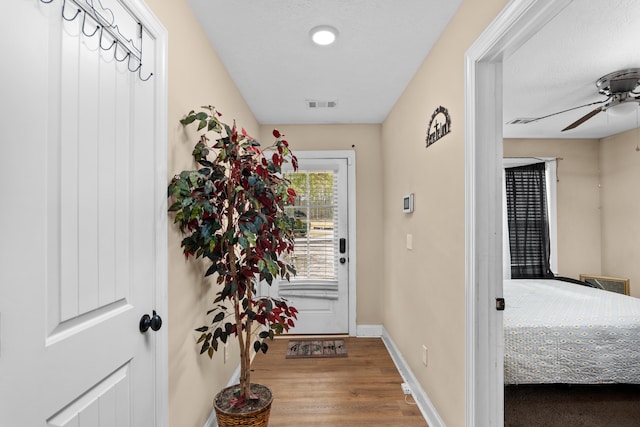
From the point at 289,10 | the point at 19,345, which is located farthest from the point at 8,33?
the point at 289,10

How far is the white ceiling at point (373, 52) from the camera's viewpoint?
1841 millimetres

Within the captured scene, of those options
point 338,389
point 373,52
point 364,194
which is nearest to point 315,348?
point 338,389

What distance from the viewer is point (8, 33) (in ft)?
2.44

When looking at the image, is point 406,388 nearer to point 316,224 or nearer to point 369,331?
point 369,331

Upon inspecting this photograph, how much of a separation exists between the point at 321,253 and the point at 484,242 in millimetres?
2375

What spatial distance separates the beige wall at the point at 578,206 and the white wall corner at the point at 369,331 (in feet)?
9.07

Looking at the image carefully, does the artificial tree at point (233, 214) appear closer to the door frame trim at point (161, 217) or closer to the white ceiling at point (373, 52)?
the door frame trim at point (161, 217)

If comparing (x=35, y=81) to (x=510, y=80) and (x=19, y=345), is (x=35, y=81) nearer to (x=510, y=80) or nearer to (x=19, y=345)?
(x=19, y=345)

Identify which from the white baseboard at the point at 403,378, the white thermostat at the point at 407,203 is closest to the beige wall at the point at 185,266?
the white baseboard at the point at 403,378

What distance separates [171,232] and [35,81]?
84cm

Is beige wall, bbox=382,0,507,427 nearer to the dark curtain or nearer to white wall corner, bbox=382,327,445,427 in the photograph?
white wall corner, bbox=382,327,445,427

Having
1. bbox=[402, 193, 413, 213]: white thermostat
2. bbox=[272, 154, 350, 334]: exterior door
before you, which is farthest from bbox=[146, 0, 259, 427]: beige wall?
bbox=[272, 154, 350, 334]: exterior door

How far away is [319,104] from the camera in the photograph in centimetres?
325

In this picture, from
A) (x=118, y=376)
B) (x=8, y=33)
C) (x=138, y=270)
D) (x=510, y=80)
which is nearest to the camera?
(x=8, y=33)
